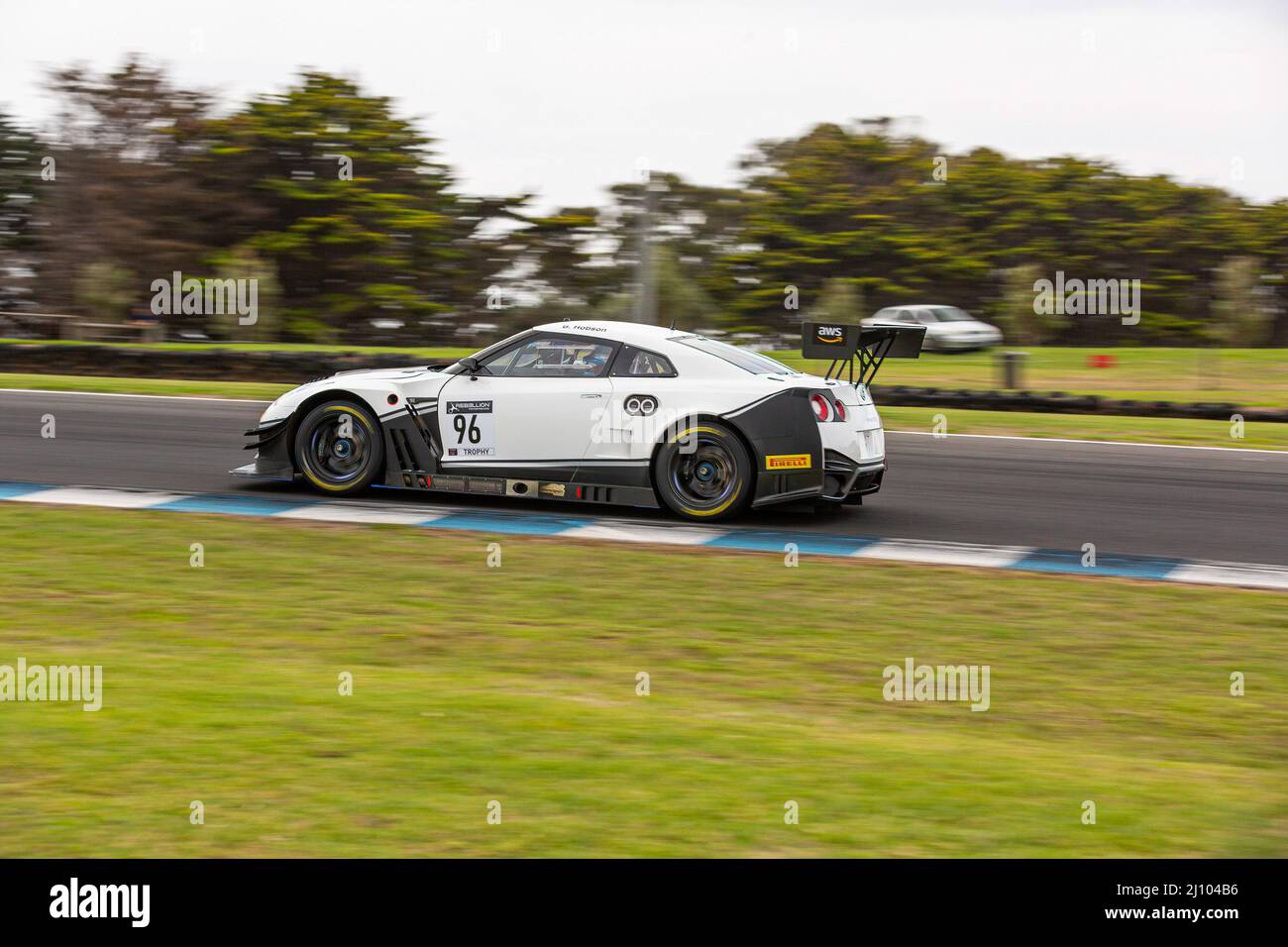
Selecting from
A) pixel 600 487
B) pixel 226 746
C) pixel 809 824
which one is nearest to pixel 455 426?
pixel 600 487

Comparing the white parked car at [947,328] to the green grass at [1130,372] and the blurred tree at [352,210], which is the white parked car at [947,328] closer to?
the green grass at [1130,372]

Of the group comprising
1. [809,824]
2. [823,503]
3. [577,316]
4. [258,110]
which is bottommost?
[809,824]

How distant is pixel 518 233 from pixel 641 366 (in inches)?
1131

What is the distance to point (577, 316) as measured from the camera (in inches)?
1340

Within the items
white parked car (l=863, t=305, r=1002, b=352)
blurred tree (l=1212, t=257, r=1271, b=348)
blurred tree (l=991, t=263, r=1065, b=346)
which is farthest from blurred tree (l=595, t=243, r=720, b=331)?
blurred tree (l=1212, t=257, r=1271, b=348)

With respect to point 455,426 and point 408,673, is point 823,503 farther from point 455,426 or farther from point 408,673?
point 408,673

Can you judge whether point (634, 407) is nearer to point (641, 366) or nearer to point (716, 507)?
point (641, 366)

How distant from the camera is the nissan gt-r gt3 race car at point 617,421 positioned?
9180mm

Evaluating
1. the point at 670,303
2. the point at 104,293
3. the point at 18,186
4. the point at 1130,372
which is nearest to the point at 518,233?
the point at 670,303

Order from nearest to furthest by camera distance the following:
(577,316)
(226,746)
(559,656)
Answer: (226,746) < (559,656) < (577,316)

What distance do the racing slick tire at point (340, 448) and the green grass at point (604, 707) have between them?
3.72 ft

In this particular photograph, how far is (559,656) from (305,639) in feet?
3.90

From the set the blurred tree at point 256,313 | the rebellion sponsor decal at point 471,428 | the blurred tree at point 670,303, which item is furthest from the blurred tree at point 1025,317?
the rebellion sponsor decal at point 471,428

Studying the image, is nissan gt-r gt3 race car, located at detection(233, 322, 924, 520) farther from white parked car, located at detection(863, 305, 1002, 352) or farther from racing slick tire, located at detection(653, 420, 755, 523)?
white parked car, located at detection(863, 305, 1002, 352)
